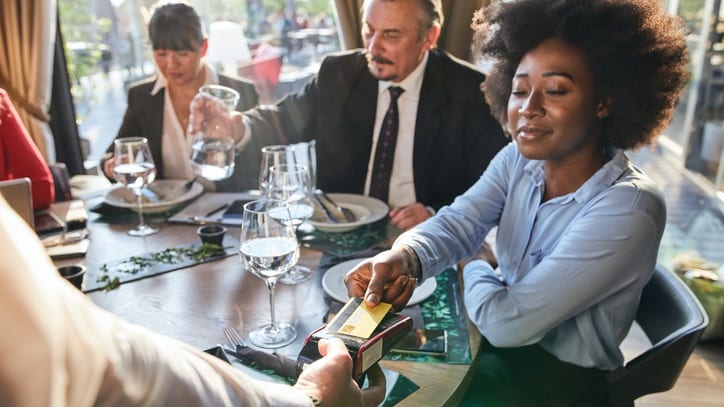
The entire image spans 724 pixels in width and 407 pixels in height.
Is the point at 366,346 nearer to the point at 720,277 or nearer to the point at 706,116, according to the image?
the point at 720,277

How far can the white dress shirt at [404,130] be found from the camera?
219cm

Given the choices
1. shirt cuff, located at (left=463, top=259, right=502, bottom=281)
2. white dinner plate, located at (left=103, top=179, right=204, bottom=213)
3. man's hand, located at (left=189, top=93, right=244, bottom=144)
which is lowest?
shirt cuff, located at (left=463, top=259, right=502, bottom=281)

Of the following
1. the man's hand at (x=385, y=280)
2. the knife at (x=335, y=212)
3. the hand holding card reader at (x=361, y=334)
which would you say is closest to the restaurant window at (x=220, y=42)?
the knife at (x=335, y=212)

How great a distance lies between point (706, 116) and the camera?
3246 mm

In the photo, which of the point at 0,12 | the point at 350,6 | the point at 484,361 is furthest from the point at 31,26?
the point at 484,361

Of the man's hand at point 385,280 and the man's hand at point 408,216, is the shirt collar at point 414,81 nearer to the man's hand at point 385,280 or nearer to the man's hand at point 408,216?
the man's hand at point 408,216

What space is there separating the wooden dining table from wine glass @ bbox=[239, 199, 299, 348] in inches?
1.4

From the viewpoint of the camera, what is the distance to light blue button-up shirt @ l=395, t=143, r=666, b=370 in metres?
1.12

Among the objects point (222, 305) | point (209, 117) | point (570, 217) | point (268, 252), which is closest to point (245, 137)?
point (209, 117)

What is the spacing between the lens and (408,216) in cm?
162

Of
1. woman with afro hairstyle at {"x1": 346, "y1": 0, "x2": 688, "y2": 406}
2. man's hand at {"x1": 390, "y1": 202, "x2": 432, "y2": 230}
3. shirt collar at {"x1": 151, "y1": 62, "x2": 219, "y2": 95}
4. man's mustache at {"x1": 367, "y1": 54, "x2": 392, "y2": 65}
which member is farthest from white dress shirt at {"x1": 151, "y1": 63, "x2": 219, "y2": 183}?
woman with afro hairstyle at {"x1": 346, "y1": 0, "x2": 688, "y2": 406}

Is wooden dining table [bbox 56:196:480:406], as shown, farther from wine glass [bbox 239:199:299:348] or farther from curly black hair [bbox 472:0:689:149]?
curly black hair [bbox 472:0:689:149]

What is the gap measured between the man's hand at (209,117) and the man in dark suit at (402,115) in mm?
101

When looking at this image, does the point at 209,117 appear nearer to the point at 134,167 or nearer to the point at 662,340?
the point at 134,167
